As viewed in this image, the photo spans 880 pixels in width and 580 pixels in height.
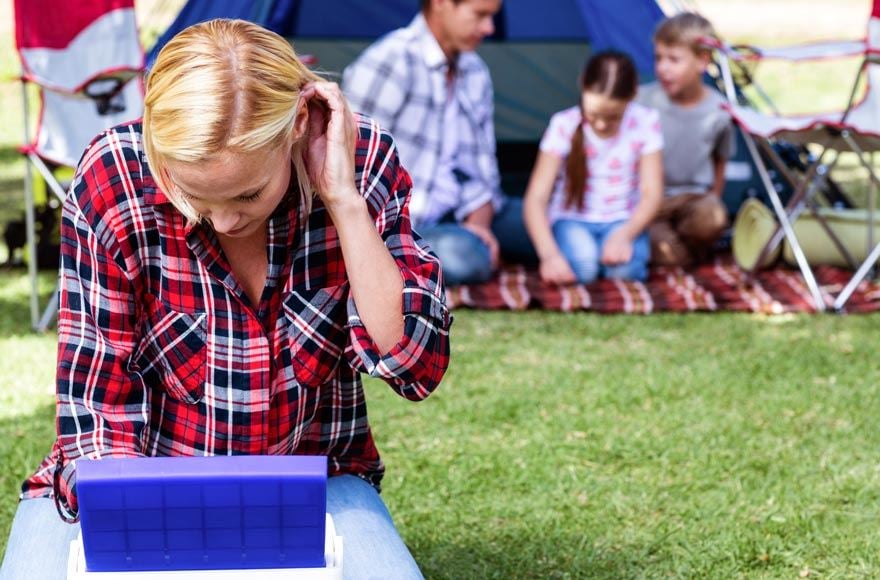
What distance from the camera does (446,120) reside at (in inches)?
187

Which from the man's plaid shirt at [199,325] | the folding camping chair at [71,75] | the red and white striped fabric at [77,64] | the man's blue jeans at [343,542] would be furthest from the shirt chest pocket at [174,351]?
the red and white striped fabric at [77,64]

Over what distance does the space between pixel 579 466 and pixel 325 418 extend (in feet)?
4.03

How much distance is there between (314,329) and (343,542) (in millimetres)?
285

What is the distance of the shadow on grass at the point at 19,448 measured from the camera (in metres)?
2.72

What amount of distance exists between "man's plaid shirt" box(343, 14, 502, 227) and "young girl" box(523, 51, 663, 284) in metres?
0.26

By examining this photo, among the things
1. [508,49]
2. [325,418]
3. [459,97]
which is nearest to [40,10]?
[459,97]

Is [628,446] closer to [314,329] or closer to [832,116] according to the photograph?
[314,329]

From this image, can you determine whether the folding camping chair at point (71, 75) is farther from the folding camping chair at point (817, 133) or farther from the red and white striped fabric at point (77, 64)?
the folding camping chair at point (817, 133)

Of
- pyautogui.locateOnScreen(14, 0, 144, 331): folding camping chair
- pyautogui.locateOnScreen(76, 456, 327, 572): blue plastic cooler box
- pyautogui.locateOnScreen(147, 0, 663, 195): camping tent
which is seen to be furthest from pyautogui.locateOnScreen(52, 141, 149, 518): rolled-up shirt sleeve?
pyautogui.locateOnScreen(147, 0, 663, 195): camping tent

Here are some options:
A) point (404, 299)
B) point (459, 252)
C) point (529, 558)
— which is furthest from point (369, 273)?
point (459, 252)

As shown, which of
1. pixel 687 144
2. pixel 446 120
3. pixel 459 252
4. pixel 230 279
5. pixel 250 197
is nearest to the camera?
pixel 250 197

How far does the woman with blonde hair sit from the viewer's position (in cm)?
152

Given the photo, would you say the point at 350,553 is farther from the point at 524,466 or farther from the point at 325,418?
the point at 524,466

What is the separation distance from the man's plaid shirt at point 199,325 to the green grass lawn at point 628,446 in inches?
32.7
